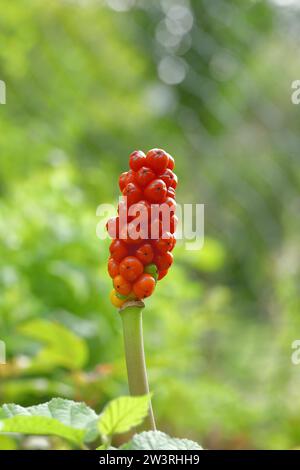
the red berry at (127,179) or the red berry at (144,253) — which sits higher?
the red berry at (127,179)

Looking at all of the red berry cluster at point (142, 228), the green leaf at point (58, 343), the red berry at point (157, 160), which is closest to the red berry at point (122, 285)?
the red berry cluster at point (142, 228)

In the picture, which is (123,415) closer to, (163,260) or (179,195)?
(163,260)

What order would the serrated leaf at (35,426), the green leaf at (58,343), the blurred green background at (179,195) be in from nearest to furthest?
the serrated leaf at (35,426) → the green leaf at (58,343) → the blurred green background at (179,195)

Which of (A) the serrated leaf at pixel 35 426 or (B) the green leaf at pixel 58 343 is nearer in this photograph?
(A) the serrated leaf at pixel 35 426

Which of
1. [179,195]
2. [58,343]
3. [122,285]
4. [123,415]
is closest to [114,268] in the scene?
[122,285]

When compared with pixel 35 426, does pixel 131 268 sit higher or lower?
higher

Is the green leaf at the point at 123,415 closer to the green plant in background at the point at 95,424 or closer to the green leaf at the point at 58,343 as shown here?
the green plant in background at the point at 95,424

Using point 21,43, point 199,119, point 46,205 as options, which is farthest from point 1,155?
point 199,119
